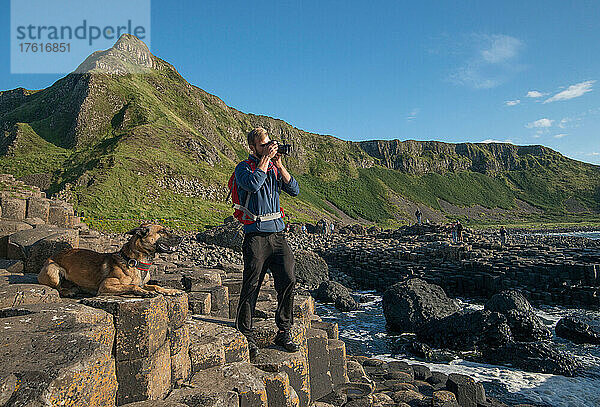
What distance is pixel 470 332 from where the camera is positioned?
1221 centimetres

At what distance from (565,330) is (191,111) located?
88.3m

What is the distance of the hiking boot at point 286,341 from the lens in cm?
455

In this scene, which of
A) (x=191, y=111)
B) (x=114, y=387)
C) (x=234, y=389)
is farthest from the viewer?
(x=191, y=111)

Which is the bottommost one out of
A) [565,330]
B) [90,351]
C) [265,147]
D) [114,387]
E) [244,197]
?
[565,330]

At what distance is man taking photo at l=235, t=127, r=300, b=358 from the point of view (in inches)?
176

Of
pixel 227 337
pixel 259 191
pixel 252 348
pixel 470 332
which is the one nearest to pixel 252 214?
pixel 259 191

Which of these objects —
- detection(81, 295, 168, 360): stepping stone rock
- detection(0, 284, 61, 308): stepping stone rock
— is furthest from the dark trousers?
detection(0, 284, 61, 308): stepping stone rock

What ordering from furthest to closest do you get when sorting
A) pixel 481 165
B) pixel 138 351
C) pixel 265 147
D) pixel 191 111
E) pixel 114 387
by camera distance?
1. pixel 481 165
2. pixel 191 111
3. pixel 265 147
4. pixel 138 351
5. pixel 114 387

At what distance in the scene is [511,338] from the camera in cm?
1214

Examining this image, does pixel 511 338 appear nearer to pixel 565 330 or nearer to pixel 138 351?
pixel 565 330

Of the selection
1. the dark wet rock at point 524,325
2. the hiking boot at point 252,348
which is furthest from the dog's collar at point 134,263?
the dark wet rock at point 524,325

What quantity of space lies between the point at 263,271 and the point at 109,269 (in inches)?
66.0

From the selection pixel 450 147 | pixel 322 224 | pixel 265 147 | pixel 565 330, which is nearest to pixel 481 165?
pixel 450 147

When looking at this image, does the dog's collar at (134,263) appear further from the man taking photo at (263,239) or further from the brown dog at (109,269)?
the man taking photo at (263,239)
